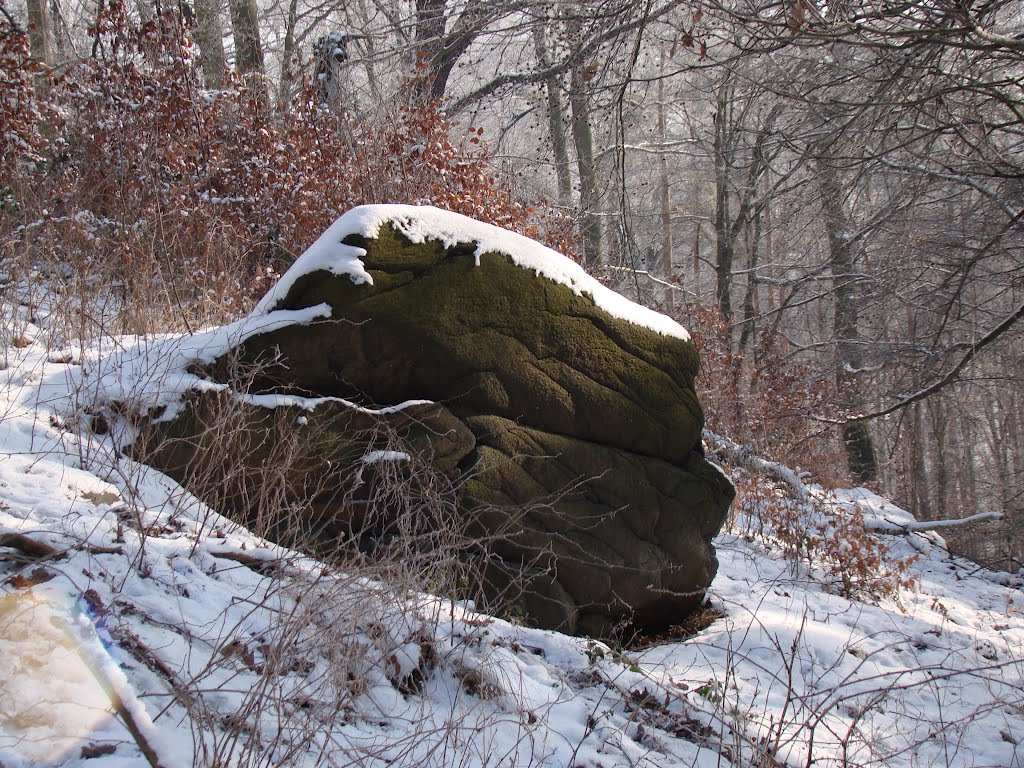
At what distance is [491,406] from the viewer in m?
4.25

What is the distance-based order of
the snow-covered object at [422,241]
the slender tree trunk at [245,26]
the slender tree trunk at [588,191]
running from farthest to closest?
the slender tree trunk at [588,191], the slender tree trunk at [245,26], the snow-covered object at [422,241]

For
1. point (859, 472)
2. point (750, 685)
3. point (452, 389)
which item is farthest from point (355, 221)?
point (859, 472)

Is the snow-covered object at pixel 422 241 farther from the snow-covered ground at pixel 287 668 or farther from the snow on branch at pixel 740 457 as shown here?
the snow on branch at pixel 740 457

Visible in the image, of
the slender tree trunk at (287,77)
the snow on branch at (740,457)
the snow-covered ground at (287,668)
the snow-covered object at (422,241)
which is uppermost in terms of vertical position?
the slender tree trunk at (287,77)

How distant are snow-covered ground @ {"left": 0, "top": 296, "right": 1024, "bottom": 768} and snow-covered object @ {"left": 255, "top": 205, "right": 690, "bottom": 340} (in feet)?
3.19

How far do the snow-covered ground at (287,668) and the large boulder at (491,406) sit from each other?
417 mm

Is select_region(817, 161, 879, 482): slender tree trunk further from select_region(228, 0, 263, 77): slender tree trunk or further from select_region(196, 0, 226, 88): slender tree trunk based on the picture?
select_region(196, 0, 226, 88): slender tree trunk

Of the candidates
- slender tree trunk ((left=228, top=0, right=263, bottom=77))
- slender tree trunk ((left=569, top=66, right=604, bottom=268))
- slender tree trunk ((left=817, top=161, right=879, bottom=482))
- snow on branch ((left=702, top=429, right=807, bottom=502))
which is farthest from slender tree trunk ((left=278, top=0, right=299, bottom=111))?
snow on branch ((left=702, top=429, right=807, bottom=502))

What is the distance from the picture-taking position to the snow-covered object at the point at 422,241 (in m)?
4.13

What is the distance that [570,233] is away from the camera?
345 inches

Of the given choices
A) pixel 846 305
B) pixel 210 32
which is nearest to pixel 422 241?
pixel 846 305

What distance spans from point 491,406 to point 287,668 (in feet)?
7.25

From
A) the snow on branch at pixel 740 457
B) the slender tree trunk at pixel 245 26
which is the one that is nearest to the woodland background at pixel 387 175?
the snow on branch at pixel 740 457

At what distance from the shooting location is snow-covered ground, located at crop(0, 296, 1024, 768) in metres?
1.90
